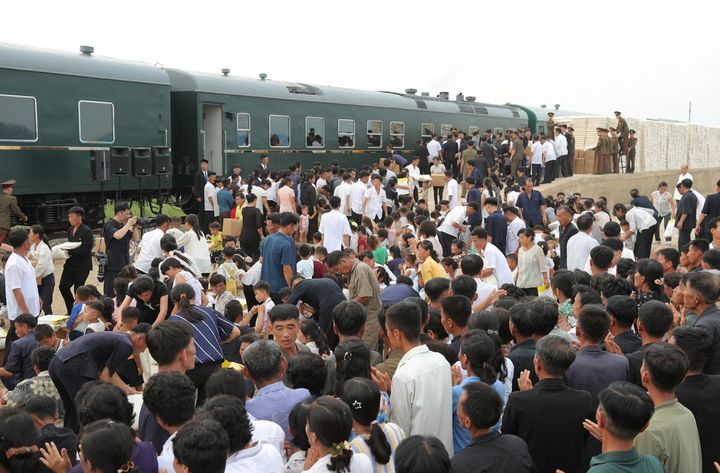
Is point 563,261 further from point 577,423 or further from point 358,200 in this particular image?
point 577,423

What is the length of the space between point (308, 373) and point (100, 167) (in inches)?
491

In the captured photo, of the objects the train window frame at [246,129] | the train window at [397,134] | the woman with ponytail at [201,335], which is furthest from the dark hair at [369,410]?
the train window at [397,134]

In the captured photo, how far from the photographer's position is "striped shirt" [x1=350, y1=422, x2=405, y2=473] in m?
3.62

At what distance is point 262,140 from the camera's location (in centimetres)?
2067

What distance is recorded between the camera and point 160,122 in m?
18.0

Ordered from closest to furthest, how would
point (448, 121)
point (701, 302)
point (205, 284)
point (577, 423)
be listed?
point (577, 423) < point (701, 302) < point (205, 284) < point (448, 121)

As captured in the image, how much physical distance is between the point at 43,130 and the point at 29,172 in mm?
913

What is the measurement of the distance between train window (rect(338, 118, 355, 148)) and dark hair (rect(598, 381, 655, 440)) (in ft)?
66.5

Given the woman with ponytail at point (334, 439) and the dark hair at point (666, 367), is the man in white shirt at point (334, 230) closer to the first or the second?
the dark hair at point (666, 367)

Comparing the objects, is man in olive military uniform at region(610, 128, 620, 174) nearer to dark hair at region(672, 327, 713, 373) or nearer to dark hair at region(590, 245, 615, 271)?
dark hair at region(590, 245, 615, 271)

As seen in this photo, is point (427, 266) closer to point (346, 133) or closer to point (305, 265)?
point (305, 265)

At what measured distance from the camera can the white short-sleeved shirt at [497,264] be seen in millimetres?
8719

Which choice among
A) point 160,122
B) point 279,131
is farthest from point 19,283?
point 279,131

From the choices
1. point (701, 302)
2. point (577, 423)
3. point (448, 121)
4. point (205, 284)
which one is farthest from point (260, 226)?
A: point (448, 121)
